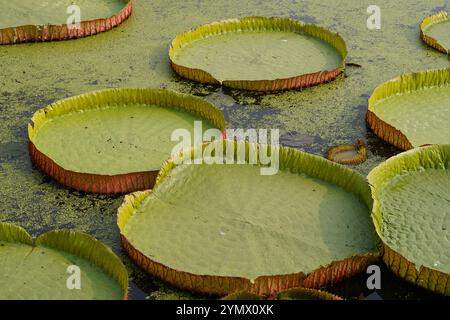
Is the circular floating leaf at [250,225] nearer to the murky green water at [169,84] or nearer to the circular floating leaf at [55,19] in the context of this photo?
the murky green water at [169,84]

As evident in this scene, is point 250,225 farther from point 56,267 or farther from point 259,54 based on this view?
point 259,54

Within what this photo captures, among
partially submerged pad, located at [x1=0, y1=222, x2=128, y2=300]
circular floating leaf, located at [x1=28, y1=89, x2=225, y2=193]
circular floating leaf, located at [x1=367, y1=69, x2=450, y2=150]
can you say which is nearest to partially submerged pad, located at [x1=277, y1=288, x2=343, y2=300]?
partially submerged pad, located at [x1=0, y1=222, x2=128, y2=300]

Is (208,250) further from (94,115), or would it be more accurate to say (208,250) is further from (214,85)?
(214,85)

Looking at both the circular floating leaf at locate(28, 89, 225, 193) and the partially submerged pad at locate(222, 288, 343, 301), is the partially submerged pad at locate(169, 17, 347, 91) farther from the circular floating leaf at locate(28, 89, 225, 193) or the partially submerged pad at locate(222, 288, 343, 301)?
the partially submerged pad at locate(222, 288, 343, 301)

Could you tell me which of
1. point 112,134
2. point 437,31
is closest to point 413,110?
point 437,31

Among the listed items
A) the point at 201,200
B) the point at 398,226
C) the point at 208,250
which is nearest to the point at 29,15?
the point at 201,200

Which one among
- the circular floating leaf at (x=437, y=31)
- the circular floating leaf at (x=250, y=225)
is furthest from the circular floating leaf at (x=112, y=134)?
the circular floating leaf at (x=437, y=31)
